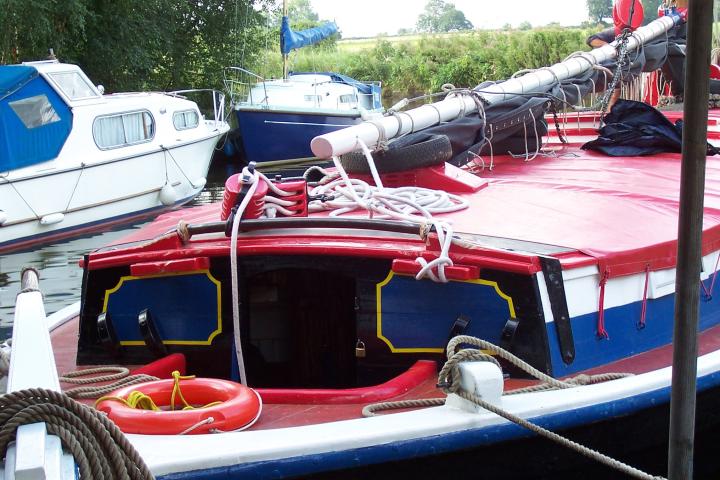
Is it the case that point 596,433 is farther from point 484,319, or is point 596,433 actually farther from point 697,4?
point 697,4

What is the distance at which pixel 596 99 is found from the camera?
8234 mm

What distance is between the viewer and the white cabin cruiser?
13.5 m

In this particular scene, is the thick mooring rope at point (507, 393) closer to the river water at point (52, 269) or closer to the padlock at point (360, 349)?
the padlock at point (360, 349)

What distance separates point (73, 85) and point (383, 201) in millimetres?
11350

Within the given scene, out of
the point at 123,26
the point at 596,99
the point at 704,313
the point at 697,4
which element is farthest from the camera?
the point at 123,26

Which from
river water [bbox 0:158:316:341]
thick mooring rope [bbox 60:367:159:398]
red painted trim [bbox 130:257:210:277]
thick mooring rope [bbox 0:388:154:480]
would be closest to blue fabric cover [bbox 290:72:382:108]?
river water [bbox 0:158:316:341]

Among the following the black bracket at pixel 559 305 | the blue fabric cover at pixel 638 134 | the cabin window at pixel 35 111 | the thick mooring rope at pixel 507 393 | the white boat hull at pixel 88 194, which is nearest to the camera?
the thick mooring rope at pixel 507 393

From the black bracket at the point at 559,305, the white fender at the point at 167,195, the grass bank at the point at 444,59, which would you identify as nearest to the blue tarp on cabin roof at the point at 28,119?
the white fender at the point at 167,195

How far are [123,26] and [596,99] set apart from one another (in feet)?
52.7

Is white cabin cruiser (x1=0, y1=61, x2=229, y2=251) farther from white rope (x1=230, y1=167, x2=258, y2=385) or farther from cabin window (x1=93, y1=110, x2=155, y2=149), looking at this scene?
white rope (x1=230, y1=167, x2=258, y2=385)

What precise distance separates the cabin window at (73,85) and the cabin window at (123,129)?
1.84ft

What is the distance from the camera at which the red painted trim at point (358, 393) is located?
3.80 m

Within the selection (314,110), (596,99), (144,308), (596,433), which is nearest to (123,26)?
(314,110)

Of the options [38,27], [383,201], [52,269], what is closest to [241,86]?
[38,27]
